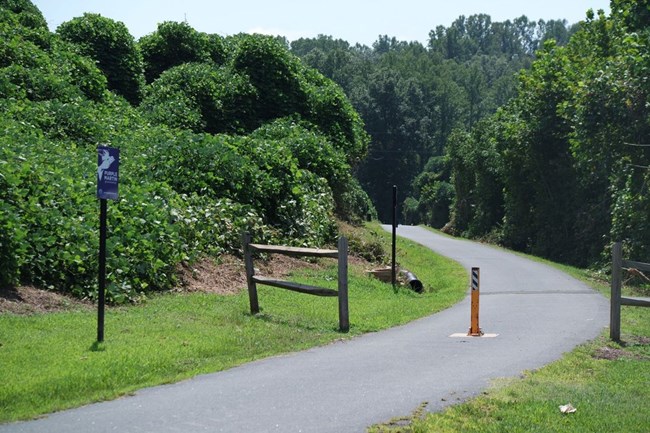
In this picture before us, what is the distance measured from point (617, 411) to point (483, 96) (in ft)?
429

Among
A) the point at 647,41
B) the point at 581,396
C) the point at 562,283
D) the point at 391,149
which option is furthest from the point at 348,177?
the point at 391,149

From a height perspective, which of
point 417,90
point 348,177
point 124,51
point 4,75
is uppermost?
point 417,90

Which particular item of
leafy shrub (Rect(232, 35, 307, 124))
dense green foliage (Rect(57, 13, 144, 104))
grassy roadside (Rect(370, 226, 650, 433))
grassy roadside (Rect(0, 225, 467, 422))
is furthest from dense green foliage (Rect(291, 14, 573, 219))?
grassy roadside (Rect(370, 226, 650, 433))

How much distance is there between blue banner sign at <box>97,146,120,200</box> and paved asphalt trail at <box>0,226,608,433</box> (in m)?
2.96

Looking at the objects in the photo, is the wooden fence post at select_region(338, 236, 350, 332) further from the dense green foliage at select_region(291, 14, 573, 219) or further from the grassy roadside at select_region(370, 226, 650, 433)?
the dense green foliage at select_region(291, 14, 573, 219)

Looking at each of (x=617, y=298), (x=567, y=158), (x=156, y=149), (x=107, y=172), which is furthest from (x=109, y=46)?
(x=617, y=298)

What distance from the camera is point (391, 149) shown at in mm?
103688

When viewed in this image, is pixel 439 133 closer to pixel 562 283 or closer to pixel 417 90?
pixel 417 90

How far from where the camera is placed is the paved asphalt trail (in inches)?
329

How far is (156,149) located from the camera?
23.9 m

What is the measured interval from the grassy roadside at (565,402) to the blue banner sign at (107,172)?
5.45 m

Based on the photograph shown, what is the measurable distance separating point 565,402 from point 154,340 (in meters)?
5.63

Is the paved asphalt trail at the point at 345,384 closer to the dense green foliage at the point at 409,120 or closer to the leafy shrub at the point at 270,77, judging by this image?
the leafy shrub at the point at 270,77

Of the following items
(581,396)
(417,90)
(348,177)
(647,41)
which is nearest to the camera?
(581,396)
